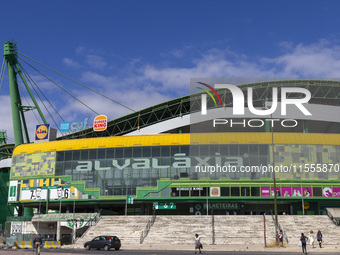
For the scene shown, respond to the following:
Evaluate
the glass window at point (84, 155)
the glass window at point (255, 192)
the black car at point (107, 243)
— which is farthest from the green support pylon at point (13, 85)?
the black car at point (107, 243)

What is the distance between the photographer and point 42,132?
8419 cm

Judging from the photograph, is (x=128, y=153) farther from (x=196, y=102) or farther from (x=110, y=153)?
(x=196, y=102)

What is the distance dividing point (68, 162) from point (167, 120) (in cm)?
2107

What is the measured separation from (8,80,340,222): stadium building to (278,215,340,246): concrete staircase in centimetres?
997

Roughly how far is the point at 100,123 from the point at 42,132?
37.9ft

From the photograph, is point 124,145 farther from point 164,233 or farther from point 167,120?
point 164,233

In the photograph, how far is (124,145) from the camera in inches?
2936

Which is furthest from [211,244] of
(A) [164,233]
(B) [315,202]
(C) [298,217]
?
(B) [315,202]

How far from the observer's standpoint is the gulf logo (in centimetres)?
8281

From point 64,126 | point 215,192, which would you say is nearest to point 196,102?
point 215,192

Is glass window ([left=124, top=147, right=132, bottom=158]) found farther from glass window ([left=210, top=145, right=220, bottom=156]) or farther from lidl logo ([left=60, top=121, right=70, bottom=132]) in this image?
lidl logo ([left=60, top=121, right=70, bottom=132])

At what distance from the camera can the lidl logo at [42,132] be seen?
83688 mm

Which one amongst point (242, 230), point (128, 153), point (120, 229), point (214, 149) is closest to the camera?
point (242, 230)

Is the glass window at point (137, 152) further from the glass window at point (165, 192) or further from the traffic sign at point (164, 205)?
the traffic sign at point (164, 205)
